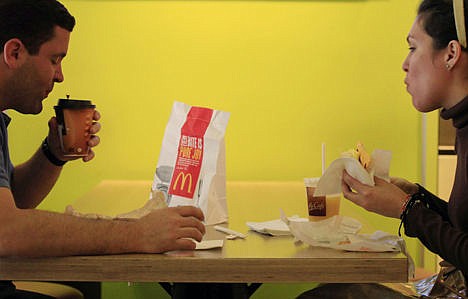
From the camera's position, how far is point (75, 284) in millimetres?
2650

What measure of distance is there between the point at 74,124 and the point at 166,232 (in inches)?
19.2

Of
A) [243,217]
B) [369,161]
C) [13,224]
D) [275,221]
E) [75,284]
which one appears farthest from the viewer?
[75,284]

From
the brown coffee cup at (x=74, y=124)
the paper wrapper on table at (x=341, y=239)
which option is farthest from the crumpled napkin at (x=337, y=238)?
the brown coffee cup at (x=74, y=124)

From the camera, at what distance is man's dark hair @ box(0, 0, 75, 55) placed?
5.03 ft

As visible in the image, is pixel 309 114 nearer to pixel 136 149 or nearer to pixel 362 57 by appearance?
pixel 362 57

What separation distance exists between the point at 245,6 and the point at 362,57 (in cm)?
46

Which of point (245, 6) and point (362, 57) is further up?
point (245, 6)

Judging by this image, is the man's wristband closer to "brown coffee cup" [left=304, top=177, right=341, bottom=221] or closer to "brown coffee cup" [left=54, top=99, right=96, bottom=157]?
"brown coffee cup" [left=54, top=99, right=96, bottom=157]

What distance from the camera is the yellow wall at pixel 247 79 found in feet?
8.84

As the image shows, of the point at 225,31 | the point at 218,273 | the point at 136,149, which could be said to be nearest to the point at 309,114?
the point at 225,31

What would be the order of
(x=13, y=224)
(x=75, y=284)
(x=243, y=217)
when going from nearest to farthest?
(x=13, y=224) < (x=243, y=217) < (x=75, y=284)

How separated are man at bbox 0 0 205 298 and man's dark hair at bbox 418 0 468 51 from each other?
678 mm

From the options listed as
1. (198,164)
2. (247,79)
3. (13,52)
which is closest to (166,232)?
(198,164)

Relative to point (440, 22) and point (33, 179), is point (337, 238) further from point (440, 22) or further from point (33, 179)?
point (33, 179)
